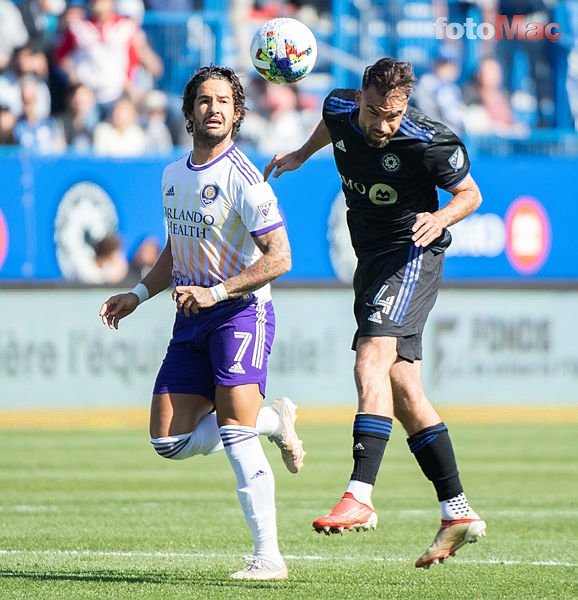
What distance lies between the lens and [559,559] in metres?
7.76

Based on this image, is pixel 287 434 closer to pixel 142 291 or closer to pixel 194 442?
pixel 194 442

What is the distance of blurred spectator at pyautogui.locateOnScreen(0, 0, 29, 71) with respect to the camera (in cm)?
1878

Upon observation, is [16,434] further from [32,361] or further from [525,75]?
[525,75]

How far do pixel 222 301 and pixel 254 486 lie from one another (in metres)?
0.92

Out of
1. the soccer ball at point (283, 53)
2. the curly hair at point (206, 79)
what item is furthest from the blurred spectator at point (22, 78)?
the curly hair at point (206, 79)

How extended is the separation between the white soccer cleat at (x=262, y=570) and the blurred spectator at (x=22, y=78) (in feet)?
41.7

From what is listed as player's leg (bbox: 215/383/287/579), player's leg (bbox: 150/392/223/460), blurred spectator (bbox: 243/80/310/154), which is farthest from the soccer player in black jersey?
blurred spectator (bbox: 243/80/310/154)

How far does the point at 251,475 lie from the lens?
22.8 ft

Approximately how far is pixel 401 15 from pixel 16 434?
322 inches

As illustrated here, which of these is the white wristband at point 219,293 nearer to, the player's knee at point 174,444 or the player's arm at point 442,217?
the player's knee at point 174,444

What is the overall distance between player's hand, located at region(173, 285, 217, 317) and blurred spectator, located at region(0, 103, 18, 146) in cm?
1223

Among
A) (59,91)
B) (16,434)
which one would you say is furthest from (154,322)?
(59,91)

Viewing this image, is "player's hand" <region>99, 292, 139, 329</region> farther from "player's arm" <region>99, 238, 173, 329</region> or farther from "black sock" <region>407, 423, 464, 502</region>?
"black sock" <region>407, 423, 464, 502</region>

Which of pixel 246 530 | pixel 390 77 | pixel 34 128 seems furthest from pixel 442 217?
pixel 34 128
